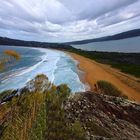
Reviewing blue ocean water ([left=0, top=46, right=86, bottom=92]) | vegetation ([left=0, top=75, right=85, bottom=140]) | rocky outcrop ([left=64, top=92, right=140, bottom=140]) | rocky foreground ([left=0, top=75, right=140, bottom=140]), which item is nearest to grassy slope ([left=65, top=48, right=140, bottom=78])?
blue ocean water ([left=0, top=46, right=86, bottom=92])

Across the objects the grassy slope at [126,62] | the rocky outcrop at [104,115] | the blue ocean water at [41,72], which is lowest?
the grassy slope at [126,62]

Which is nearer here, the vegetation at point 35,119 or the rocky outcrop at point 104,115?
the vegetation at point 35,119

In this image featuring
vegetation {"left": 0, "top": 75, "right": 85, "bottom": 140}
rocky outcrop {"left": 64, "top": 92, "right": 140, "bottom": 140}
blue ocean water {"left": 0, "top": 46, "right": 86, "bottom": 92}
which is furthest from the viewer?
blue ocean water {"left": 0, "top": 46, "right": 86, "bottom": 92}

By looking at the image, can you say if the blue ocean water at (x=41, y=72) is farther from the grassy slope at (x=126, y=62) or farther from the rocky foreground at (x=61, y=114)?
the grassy slope at (x=126, y=62)

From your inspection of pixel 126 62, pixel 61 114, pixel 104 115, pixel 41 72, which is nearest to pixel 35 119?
pixel 61 114

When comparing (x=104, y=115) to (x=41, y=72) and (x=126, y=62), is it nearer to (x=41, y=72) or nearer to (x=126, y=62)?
(x=41, y=72)

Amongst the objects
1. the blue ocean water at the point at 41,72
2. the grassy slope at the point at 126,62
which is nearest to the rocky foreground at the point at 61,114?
the blue ocean water at the point at 41,72

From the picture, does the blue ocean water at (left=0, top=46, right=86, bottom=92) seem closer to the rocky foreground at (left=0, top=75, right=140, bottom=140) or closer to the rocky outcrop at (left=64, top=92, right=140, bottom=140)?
the rocky foreground at (left=0, top=75, right=140, bottom=140)

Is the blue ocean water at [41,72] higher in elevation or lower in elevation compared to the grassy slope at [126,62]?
higher

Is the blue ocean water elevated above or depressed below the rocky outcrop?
below
